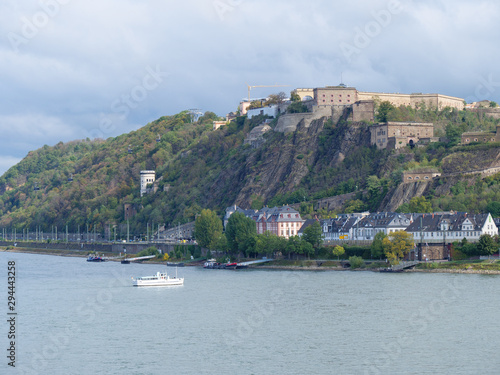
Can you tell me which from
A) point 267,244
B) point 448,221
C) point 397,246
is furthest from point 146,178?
point 397,246

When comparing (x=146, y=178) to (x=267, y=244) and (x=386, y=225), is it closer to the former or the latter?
(x=267, y=244)

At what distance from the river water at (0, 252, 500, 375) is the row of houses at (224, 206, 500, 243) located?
27.3ft

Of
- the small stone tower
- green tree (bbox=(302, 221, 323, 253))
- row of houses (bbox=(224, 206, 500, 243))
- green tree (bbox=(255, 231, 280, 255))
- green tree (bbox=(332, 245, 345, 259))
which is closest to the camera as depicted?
row of houses (bbox=(224, 206, 500, 243))

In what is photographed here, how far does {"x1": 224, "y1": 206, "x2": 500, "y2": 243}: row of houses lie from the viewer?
7212cm

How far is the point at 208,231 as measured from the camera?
91.6 m

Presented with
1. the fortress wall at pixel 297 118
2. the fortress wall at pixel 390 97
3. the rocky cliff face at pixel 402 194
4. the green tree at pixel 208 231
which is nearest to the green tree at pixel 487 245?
the rocky cliff face at pixel 402 194

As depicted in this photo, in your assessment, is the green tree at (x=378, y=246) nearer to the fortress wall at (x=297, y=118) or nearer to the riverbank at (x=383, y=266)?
the riverbank at (x=383, y=266)

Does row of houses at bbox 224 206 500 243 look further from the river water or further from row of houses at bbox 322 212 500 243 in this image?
the river water

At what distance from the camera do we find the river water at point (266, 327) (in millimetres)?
36125

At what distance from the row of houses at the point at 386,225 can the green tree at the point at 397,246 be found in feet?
6.94

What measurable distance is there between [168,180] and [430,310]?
325 ft

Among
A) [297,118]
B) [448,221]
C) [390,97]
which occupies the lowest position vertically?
[448,221]

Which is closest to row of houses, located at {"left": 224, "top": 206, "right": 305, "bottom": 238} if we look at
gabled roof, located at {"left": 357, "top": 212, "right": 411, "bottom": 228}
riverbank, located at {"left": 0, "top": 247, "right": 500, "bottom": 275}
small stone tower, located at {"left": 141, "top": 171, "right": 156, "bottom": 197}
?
riverbank, located at {"left": 0, "top": 247, "right": 500, "bottom": 275}

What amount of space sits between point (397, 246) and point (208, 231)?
2666cm
